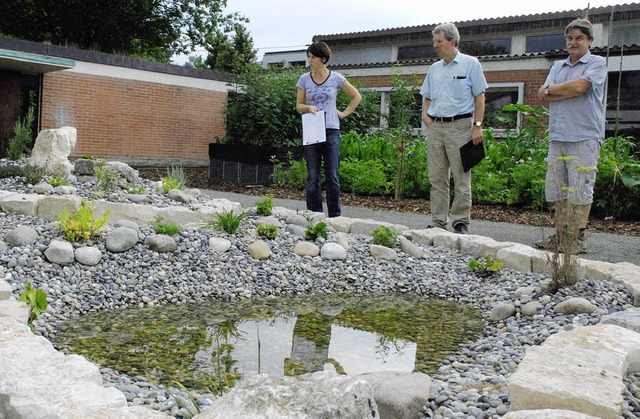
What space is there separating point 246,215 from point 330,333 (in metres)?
2.44

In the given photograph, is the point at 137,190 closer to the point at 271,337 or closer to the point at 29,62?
the point at 271,337

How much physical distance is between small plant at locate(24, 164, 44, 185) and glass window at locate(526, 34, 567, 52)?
683 inches

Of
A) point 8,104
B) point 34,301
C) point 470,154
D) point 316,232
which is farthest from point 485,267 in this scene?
point 8,104

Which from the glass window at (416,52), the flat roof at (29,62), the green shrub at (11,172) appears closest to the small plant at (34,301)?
the green shrub at (11,172)

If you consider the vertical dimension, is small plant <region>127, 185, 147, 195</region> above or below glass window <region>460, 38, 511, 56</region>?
below

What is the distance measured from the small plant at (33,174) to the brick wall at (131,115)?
8166 millimetres

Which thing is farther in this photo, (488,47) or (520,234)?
(488,47)

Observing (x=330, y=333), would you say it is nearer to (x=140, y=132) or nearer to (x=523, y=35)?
(x=140, y=132)

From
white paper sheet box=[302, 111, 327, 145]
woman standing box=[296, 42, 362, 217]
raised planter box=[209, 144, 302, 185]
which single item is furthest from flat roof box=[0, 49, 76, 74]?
white paper sheet box=[302, 111, 327, 145]

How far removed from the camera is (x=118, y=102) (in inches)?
623

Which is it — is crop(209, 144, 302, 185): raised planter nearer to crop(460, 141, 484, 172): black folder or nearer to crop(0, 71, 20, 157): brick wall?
crop(0, 71, 20, 157): brick wall

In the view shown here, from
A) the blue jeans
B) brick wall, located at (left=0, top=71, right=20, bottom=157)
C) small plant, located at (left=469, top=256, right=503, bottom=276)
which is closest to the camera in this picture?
small plant, located at (left=469, top=256, right=503, bottom=276)

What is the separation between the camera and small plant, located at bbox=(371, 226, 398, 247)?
5.31 metres

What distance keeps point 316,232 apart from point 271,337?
2.03 metres
